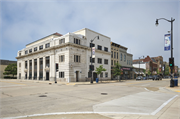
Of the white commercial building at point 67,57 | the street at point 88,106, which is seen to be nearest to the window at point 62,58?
the white commercial building at point 67,57

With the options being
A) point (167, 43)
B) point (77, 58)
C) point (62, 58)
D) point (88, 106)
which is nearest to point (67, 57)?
point (62, 58)

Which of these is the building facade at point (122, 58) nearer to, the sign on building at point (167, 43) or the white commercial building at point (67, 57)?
the white commercial building at point (67, 57)

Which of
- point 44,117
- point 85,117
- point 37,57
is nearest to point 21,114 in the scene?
point 44,117

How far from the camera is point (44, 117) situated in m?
5.82

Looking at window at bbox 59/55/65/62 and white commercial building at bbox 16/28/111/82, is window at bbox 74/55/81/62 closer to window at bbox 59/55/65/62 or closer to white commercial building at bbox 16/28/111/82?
white commercial building at bbox 16/28/111/82

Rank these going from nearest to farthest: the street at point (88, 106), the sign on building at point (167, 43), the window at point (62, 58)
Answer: the street at point (88, 106)
the sign on building at point (167, 43)
the window at point (62, 58)

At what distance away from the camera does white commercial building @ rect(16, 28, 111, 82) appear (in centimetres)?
3522

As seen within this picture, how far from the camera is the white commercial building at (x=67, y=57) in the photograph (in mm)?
35219

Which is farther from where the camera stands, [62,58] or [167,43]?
[62,58]

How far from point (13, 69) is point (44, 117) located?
70001mm

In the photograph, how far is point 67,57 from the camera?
34688mm

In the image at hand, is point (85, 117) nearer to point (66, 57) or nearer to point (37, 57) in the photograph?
point (66, 57)

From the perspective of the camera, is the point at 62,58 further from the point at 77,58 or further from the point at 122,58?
the point at 122,58

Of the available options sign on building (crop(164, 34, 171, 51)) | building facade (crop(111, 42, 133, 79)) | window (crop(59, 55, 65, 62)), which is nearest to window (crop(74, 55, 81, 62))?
window (crop(59, 55, 65, 62))
